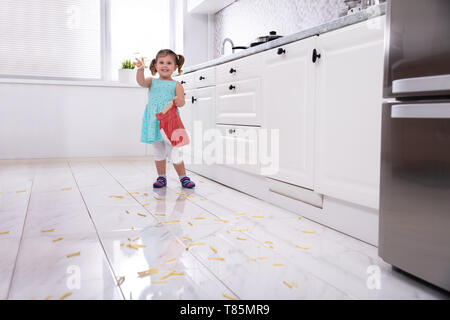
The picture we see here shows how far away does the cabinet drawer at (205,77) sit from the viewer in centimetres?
324

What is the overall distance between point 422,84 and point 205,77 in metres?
2.31

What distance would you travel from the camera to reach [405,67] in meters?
1.28

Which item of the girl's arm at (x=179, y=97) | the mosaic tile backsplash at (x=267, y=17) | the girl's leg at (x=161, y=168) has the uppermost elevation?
the mosaic tile backsplash at (x=267, y=17)

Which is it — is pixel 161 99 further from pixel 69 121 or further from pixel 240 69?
pixel 69 121

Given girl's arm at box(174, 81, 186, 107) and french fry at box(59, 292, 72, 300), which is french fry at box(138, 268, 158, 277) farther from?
girl's arm at box(174, 81, 186, 107)

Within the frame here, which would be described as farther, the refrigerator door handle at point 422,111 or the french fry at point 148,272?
the french fry at point 148,272

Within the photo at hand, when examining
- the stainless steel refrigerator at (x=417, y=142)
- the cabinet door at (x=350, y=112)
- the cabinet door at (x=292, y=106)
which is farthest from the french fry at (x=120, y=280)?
the cabinet door at (x=292, y=106)

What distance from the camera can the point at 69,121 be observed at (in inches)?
Result: 182

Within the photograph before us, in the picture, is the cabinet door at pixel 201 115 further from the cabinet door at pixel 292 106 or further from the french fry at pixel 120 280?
the french fry at pixel 120 280

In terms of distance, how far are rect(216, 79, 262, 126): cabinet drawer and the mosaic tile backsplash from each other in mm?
725

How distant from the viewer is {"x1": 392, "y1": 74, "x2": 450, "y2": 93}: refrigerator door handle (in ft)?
3.79

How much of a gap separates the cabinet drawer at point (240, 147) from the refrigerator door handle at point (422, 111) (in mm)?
1280

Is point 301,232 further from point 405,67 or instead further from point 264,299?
point 405,67
